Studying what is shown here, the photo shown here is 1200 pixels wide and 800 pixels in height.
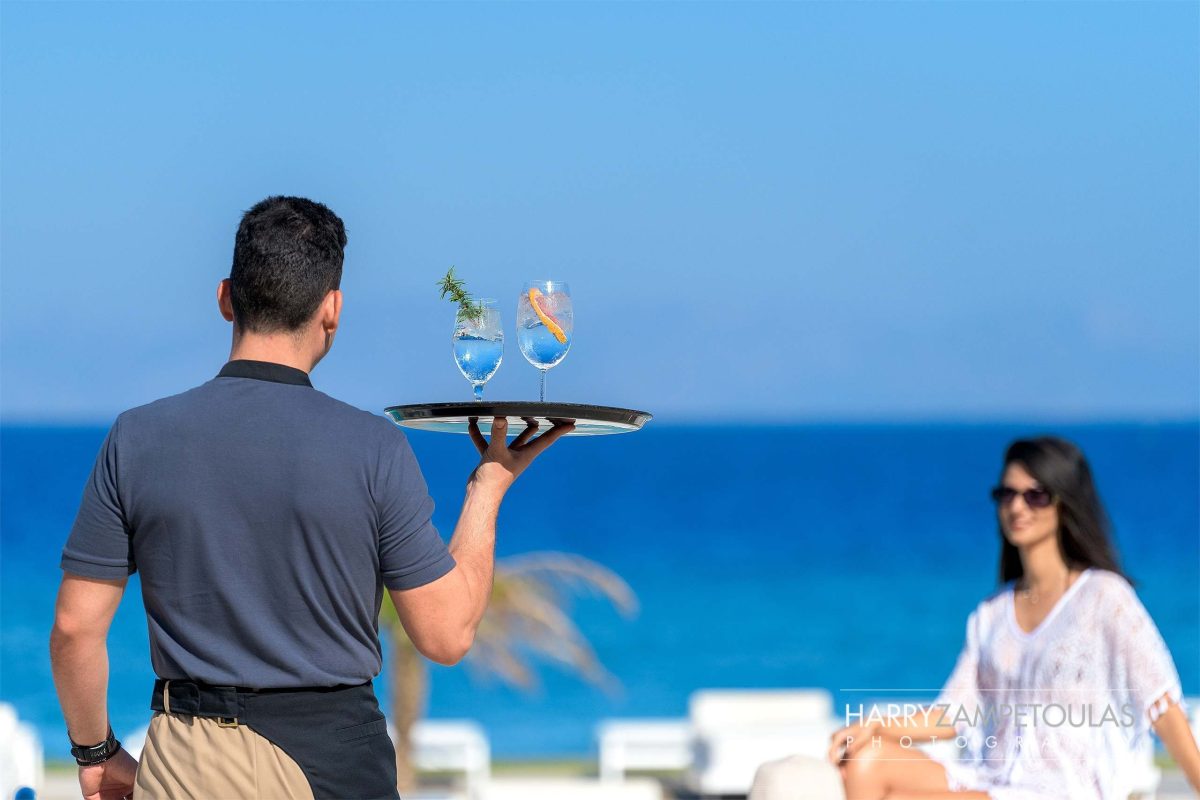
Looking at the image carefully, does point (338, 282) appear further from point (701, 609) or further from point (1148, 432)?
point (1148, 432)

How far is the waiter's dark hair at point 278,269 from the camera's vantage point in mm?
2473

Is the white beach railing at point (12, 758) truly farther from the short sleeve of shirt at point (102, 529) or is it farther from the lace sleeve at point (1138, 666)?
the lace sleeve at point (1138, 666)

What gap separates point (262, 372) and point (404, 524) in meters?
0.35

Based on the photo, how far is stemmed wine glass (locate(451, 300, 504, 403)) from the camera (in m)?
3.21

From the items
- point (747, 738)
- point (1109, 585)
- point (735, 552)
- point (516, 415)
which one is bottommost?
point (747, 738)

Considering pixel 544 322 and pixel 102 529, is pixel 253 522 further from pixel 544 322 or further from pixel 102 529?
pixel 544 322

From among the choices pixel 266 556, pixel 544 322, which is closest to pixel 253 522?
pixel 266 556

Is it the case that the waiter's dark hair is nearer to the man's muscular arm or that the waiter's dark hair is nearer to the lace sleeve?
the man's muscular arm

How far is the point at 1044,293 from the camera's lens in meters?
63.5

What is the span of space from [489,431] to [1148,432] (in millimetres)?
70974

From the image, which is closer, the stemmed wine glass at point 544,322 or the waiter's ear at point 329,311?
the waiter's ear at point 329,311

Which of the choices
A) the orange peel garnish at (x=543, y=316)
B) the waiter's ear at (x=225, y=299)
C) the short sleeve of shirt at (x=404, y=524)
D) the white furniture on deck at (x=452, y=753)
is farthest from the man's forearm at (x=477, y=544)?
the white furniture on deck at (x=452, y=753)

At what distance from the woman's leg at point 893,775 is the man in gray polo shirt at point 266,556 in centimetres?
154

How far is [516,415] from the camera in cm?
287
